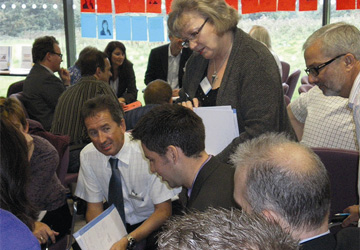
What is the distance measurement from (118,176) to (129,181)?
3.1 inches

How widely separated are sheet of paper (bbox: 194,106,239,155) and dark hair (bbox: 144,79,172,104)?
1.71 m

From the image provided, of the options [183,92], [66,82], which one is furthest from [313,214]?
[66,82]

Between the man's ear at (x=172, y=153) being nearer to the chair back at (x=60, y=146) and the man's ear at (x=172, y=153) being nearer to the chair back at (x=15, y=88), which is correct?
the chair back at (x=60, y=146)

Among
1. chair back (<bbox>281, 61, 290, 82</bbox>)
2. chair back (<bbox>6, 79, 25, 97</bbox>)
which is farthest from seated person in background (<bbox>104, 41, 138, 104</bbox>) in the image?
chair back (<bbox>281, 61, 290, 82</bbox>)

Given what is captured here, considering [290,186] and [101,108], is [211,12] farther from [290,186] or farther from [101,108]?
[290,186]

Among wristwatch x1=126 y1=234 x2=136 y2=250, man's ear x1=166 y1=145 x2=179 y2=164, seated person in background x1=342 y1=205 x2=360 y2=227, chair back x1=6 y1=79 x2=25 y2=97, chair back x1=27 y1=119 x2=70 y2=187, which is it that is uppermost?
man's ear x1=166 y1=145 x2=179 y2=164

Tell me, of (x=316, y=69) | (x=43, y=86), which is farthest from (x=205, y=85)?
(x=43, y=86)

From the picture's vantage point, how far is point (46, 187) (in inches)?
108

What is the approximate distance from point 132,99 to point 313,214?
4.86 m

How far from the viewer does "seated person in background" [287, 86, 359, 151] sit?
8.49 ft

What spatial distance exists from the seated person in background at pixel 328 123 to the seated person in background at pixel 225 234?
1.88m

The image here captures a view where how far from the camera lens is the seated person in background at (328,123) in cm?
259

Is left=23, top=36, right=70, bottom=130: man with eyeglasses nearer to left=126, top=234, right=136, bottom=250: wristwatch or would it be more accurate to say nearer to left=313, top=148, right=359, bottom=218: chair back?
left=126, top=234, right=136, bottom=250: wristwatch

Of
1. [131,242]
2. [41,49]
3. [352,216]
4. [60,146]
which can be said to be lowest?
[131,242]
